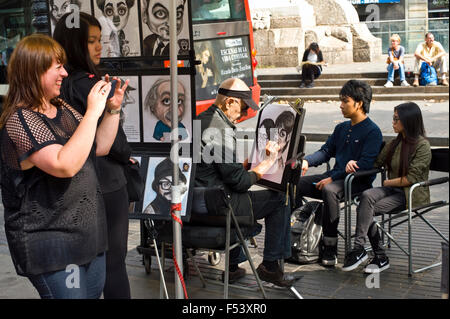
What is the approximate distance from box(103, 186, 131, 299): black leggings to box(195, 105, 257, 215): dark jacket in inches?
36.4

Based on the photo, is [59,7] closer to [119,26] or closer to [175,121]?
[119,26]

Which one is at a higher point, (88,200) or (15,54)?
(15,54)

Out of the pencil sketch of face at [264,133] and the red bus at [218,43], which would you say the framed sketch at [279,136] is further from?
the red bus at [218,43]

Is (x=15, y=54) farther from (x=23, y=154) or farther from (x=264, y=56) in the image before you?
(x=264, y=56)

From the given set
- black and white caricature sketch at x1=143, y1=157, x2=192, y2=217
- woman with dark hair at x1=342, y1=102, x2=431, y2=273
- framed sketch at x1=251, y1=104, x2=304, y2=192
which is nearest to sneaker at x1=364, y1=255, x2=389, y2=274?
woman with dark hair at x1=342, y1=102, x2=431, y2=273

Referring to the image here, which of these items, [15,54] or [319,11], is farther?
[319,11]

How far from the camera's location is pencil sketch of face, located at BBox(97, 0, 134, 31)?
14.3 feet

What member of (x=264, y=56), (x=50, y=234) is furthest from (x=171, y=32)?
(x=264, y=56)

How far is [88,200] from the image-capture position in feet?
8.97

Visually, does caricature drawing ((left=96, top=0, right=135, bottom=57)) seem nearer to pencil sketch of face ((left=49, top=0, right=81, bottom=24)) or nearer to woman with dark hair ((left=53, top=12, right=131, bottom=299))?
pencil sketch of face ((left=49, top=0, right=81, bottom=24))

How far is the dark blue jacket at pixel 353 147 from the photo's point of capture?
498 centimetres

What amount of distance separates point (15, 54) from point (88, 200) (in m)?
0.68

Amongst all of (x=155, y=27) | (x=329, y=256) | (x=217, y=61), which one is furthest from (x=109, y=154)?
(x=217, y=61)

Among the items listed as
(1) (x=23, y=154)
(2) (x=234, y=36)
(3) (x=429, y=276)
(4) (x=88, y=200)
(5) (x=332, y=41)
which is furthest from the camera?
(5) (x=332, y=41)
